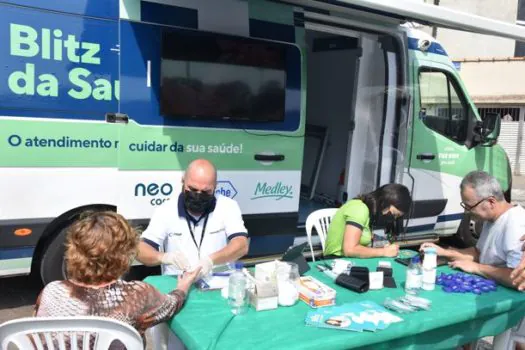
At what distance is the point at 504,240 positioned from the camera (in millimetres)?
2775

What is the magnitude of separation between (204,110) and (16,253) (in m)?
1.62

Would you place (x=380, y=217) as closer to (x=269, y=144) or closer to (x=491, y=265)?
(x=491, y=265)

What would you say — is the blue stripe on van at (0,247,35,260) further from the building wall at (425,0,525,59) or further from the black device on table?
the building wall at (425,0,525,59)

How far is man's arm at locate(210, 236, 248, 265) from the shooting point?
289 centimetres

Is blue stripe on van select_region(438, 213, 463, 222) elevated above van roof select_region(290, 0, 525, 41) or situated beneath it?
situated beneath

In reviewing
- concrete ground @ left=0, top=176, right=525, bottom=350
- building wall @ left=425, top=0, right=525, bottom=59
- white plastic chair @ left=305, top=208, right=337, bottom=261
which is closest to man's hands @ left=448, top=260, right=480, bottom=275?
concrete ground @ left=0, top=176, right=525, bottom=350

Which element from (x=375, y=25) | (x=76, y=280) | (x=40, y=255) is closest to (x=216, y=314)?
(x=76, y=280)

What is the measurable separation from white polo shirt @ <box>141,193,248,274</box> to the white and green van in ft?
2.47

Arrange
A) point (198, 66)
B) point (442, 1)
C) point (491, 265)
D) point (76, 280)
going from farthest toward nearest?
1. point (442, 1)
2. point (198, 66)
3. point (491, 265)
4. point (76, 280)

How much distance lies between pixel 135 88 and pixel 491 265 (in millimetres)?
2533

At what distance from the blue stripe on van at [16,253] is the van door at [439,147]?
3448mm

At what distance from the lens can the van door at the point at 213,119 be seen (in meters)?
3.59

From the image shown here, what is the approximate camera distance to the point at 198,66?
379 cm

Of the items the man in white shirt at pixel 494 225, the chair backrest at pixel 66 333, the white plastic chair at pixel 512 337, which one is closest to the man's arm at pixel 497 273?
the man in white shirt at pixel 494 225
